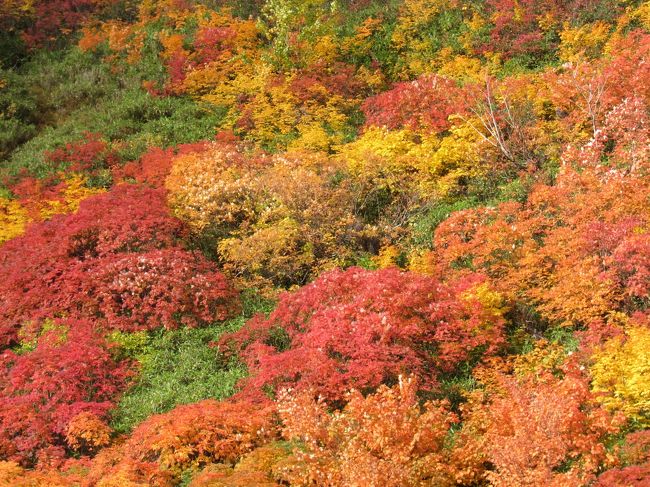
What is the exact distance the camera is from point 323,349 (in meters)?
13.0

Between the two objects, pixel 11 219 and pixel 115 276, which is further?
pixel 11 219

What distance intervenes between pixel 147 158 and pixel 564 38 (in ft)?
41.7

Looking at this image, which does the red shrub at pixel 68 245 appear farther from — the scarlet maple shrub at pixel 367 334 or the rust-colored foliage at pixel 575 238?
the rust-colored foliage at pixel 575 238

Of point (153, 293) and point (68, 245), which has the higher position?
point (68, 245)

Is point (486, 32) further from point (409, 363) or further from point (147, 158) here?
point (409, 363)

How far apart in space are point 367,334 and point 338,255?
487cm

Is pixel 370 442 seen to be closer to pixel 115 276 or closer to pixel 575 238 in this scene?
pixel 575 238

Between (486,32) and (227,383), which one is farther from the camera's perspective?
(486,32)

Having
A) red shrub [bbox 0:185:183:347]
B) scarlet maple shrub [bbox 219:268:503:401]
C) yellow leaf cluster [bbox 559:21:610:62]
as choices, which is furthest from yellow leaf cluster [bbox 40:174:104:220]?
yellow leaf cluster [bbox 559:21:610:62]

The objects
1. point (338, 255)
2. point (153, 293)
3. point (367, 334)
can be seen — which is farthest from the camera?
point (338, 255)

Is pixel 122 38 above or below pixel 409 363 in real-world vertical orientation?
above

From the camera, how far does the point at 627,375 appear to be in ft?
35.2

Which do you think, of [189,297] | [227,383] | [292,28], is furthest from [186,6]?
[227,383]

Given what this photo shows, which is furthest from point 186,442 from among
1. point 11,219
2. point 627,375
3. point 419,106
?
point 419,106
